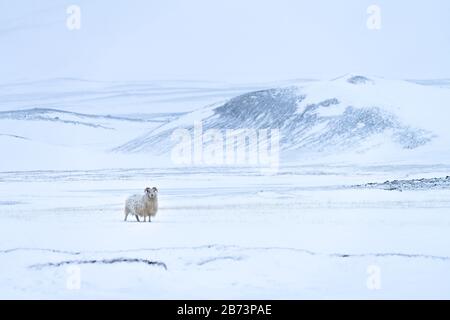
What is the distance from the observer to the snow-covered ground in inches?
221

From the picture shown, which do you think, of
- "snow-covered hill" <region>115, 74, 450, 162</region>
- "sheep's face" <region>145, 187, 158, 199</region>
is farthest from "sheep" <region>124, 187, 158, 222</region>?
"snow-covered hill" <region>115, 74, 450, 162</region>

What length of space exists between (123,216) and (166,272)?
601 mm

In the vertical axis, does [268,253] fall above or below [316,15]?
below

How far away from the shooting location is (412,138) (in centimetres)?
628

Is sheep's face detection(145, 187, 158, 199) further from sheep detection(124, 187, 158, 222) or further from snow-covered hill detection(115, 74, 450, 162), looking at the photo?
snow-covered hill detection(115, 74, 450, 162)

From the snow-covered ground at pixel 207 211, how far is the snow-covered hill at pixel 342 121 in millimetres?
18

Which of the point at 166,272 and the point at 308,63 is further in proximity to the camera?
the point at 308,63

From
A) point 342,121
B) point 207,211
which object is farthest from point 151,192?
point 342,121

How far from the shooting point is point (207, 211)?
19.6ft

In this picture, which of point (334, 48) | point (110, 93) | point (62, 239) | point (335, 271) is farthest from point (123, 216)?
point (334, 48)

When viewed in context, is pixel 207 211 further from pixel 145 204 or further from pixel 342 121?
pixel 342 121

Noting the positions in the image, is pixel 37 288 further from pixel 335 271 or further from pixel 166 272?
pixel 335 271

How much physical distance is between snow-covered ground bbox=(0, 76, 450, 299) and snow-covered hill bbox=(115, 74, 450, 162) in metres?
0.02

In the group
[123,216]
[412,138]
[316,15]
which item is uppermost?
[316,15]
